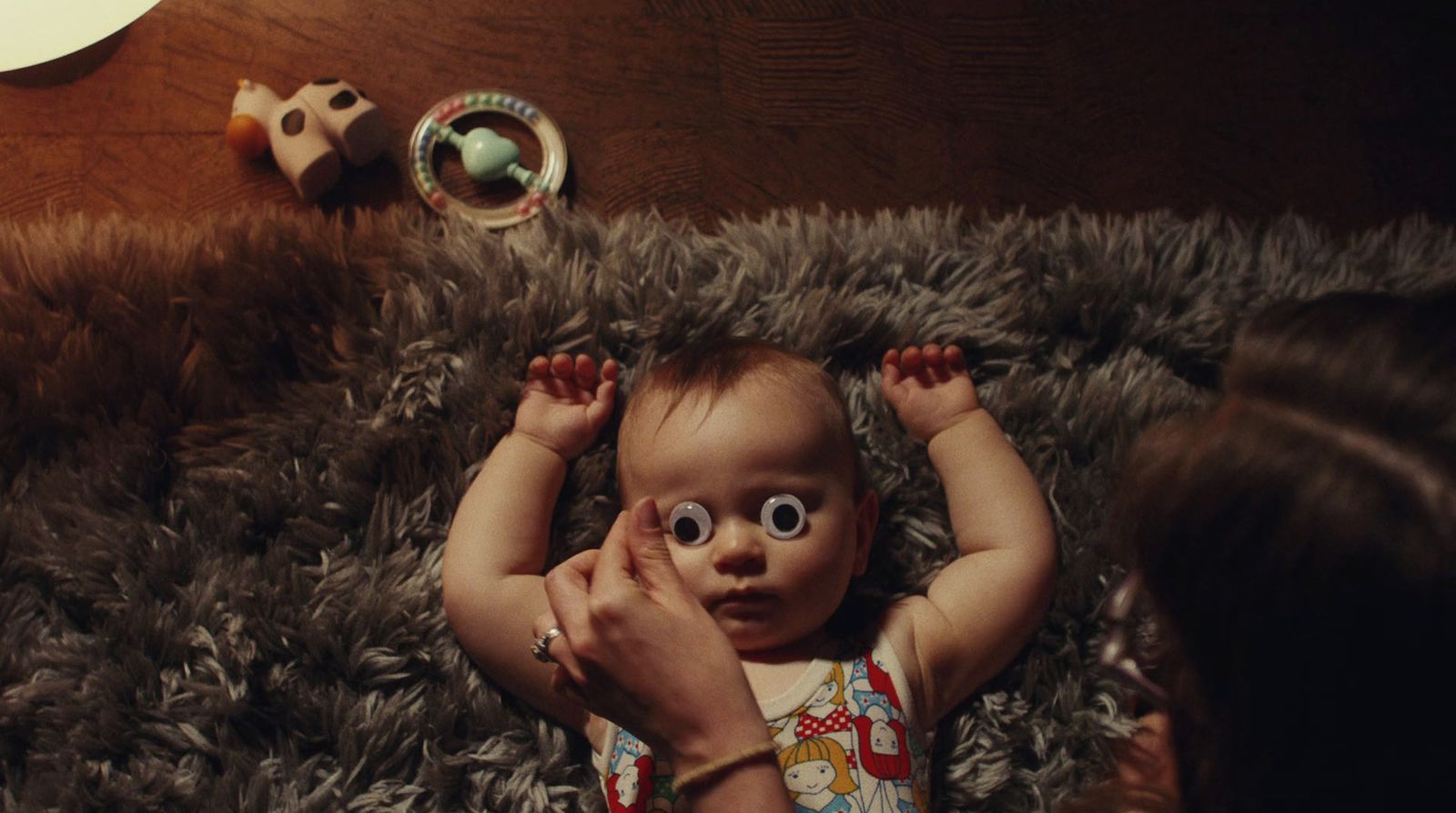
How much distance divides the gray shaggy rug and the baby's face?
0.13 m

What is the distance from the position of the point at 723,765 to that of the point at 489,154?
2.71 feet

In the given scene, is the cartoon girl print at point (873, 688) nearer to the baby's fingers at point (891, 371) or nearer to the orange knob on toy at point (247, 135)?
the baby's fingers at point (891, 371)

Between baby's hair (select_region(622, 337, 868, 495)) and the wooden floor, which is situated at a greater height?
the wooden floor

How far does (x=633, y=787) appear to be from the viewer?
34.3 inches

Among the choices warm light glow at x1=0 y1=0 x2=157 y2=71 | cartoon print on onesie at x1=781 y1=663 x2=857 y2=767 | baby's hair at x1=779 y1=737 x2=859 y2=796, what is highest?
warm light glow at x1=0 y1=0 x2=157 y2=71

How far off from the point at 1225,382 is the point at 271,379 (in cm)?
87

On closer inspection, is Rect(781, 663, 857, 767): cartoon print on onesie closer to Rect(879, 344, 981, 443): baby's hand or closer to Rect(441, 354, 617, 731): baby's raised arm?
Rect(441, 354, 617, 731): baby's raised arm

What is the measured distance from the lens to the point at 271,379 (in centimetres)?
106

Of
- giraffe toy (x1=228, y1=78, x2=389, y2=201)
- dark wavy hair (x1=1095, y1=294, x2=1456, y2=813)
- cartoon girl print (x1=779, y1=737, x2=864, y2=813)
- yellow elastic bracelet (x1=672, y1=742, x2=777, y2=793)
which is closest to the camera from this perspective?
dark wavy hair (x1=1095, y1=294, x2=1456, y2=813)

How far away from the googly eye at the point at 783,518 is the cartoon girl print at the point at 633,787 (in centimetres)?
21

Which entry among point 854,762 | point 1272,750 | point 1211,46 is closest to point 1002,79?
point 1211,46

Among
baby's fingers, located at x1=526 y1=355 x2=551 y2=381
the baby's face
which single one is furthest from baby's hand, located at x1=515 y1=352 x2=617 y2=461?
the baby's face

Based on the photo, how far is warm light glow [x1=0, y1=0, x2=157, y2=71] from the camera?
3.00ft

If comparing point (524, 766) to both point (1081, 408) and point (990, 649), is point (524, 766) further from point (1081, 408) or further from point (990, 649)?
point (1081, 408)
